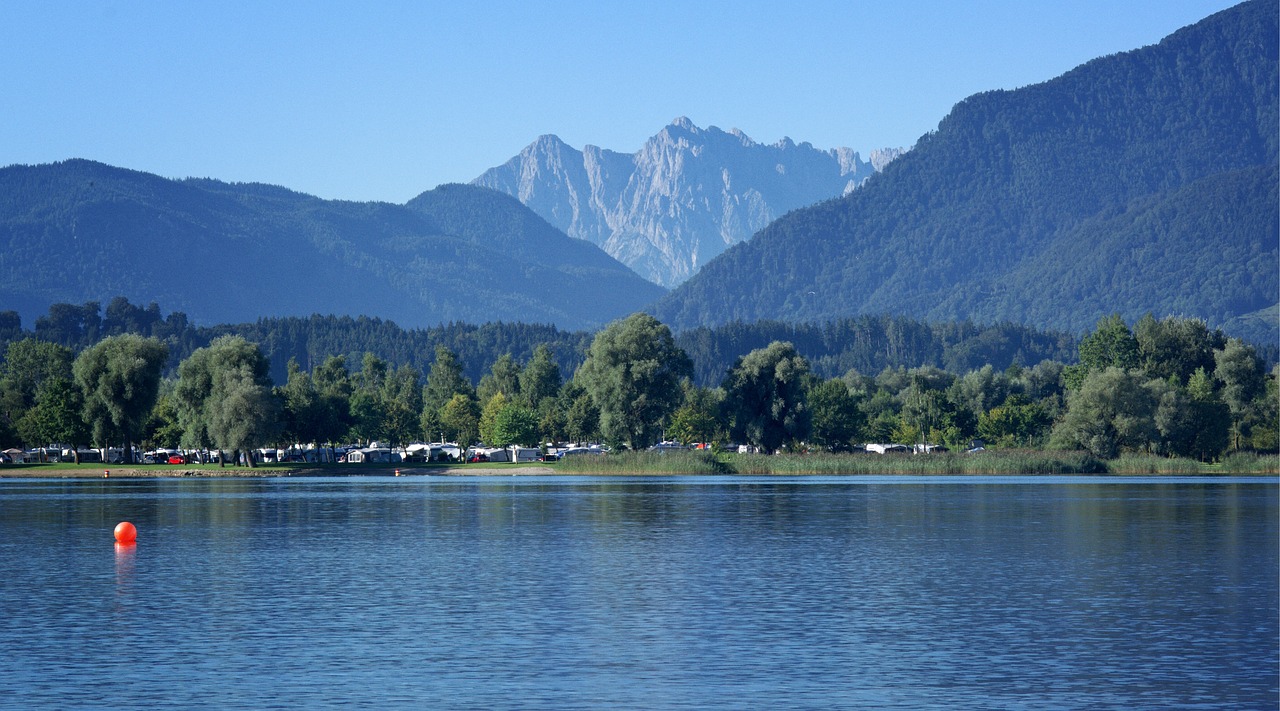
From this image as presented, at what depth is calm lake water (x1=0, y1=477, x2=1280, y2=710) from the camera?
108 ft

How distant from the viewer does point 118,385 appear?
6875 inches

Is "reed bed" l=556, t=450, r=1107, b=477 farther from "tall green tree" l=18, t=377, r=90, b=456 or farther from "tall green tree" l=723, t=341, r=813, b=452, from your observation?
"tall green tree" l=18, t=377, r=90, b=456

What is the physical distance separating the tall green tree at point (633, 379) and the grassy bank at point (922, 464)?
4399 mm

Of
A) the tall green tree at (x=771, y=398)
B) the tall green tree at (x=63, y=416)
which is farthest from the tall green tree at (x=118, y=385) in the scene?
the tall green tree at (x=771, y=398)

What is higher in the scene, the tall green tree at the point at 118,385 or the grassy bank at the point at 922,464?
the tall green tree at the point at 118,385

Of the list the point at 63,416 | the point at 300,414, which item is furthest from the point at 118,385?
the point at 300,414

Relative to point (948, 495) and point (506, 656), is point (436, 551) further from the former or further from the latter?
point (948, 495)

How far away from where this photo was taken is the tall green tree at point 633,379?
172 meters

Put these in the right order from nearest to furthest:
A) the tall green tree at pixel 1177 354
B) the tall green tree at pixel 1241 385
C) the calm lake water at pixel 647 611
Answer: the calm lake water at pixel 647 611
the tall green tree at pixel 1241 385
the tall green tree at pixel 1177 354

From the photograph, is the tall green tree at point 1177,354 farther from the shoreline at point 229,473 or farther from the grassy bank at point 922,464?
the shoreline at point 229,473

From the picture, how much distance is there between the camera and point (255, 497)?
12006 centimetres

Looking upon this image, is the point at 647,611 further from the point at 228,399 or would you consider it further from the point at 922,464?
the point at 228,399

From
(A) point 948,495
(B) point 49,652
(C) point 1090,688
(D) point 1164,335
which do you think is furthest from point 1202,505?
(D) point 1164,335

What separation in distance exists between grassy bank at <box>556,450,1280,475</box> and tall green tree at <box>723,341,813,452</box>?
4.55 m
